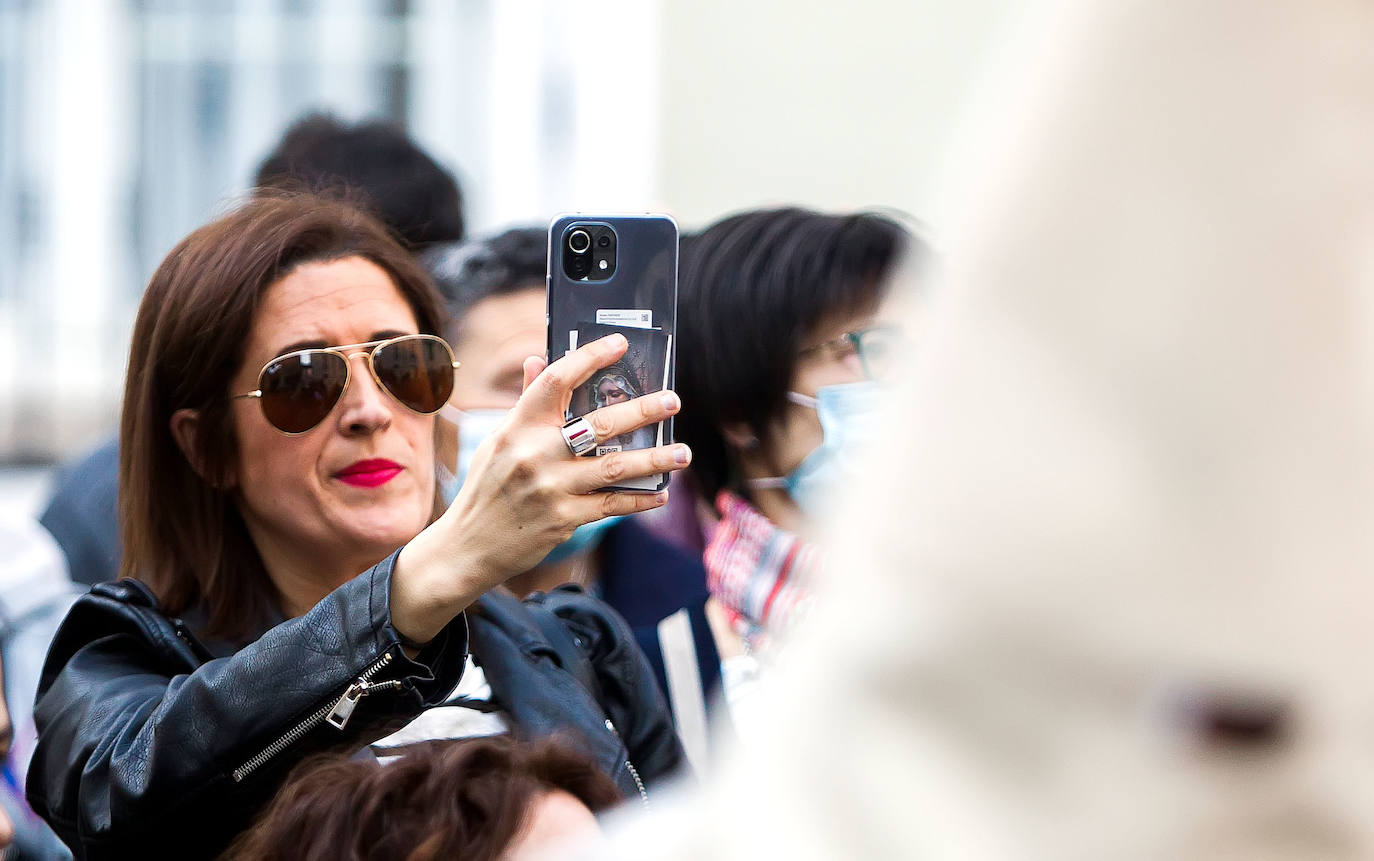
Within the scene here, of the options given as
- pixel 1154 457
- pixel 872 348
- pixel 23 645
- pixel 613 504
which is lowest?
pixel 23 645

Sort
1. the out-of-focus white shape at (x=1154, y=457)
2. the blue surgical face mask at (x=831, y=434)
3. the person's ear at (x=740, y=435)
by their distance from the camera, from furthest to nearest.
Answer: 1. the person's ear at (x=740, y=435)
2. the blue surgical face mask at (x=831, y=434)
3. the out-of-focus white shape at (x=1154, y=457)

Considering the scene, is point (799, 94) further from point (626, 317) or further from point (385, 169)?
point (626, 317)

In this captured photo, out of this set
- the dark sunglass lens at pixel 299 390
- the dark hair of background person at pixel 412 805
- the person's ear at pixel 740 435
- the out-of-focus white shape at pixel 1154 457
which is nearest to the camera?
the out-of-focus white shape at pixel 1154 457

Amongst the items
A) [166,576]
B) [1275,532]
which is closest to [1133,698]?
[1275,532]

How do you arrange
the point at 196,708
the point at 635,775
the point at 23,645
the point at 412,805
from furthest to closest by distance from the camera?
the point at 23,645 → the point at 635,775 → the point at 196,708 → the point at 412,805

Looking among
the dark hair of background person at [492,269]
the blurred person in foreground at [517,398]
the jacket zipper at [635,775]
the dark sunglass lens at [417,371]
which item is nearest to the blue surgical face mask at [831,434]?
the blurred person in foreground at [517,398]

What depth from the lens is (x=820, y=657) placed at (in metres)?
0.48

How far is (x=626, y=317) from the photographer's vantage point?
5.39ft

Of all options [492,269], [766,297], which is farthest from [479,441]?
[766,297]

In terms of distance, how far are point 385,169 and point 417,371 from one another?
1496 millimetres

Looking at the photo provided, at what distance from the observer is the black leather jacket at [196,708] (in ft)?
4.88

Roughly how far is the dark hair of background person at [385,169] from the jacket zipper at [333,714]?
165cm

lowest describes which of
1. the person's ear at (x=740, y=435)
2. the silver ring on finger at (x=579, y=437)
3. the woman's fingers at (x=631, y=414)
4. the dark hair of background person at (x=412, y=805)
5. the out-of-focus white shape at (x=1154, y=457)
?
the person's ear at (x=740, y=435)

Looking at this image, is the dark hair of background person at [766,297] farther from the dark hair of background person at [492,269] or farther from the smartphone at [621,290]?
the smartphone at [621,290]
